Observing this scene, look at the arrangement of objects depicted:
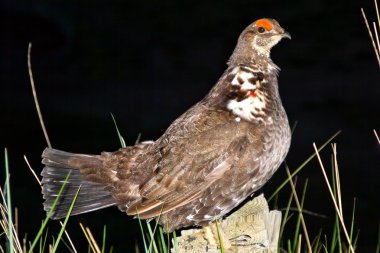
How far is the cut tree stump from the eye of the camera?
311 cm

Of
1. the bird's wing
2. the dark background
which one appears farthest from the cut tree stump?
the dark background

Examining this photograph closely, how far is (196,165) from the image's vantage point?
4031mm

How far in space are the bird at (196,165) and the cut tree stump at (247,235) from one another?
0.54m

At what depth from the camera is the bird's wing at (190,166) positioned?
158 inches

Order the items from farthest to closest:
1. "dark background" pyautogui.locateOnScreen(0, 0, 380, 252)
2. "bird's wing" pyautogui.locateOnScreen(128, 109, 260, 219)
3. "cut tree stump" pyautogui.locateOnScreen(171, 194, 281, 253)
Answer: "dark background" pyautogui.locateOnScreen(0, 0, 380, 252)
"bird's wing" pyautogui.locateOnScreen(128, 109, 260, 219)
"cut tree stump" pyautogui.locateOnScreen(171, 194, 281, 253)

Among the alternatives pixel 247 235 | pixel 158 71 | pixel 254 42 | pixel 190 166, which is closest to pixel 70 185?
pixel 190 166

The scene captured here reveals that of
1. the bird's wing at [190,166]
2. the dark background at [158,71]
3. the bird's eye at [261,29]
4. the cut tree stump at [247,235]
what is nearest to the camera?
the cut tree stump at [247,235]

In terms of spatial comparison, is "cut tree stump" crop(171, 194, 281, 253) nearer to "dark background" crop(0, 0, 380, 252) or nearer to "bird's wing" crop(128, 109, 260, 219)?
"bird's wing" crop(128, 109, 260, 219)

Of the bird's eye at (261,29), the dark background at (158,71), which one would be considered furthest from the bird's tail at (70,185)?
the dark background at (158,71)

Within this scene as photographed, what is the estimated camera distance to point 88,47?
1366 cm

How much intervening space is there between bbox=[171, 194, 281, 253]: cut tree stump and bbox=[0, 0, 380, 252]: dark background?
19.5ft

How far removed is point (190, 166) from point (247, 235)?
89 centimetres

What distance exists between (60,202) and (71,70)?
30.8ft

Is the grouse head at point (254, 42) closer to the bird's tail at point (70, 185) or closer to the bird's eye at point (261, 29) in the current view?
the bird's eye at point (261, 29)
